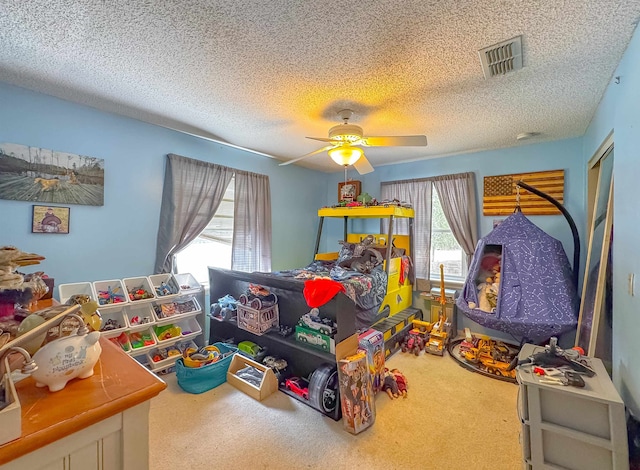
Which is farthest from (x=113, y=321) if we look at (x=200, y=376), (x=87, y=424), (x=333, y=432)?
(x=87, y=424)

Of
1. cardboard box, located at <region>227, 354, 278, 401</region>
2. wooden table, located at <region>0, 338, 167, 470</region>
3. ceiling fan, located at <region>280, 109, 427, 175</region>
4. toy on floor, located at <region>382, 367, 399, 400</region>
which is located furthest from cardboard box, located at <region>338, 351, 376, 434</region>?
ceiling fan, located at <region>280, 109, 427, 175</region>

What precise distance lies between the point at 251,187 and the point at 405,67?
2.63 meters

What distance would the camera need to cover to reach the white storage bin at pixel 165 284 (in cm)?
291

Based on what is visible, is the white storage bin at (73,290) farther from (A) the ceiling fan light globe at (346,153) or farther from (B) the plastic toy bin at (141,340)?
(A) the ceiling fan light globe at (346,153)

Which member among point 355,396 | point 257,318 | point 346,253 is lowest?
point 355,396

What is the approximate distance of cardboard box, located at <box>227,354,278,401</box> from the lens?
237 cm

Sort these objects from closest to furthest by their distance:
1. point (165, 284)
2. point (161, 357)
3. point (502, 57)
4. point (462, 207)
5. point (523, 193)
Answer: point (502, 57)
point (161, 357)
point (165, 284)
point (523, 193)
point (462, 207)

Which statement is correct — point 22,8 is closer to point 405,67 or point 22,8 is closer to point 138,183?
point 138,183

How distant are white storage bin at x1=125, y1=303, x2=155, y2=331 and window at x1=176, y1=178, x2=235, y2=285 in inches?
24.1

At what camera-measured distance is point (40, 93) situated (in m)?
2.39

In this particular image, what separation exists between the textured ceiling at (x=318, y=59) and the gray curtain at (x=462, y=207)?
1.01m

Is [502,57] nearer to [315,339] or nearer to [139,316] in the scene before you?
[315,339]

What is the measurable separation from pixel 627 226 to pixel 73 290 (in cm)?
403

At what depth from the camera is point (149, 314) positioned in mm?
2871
